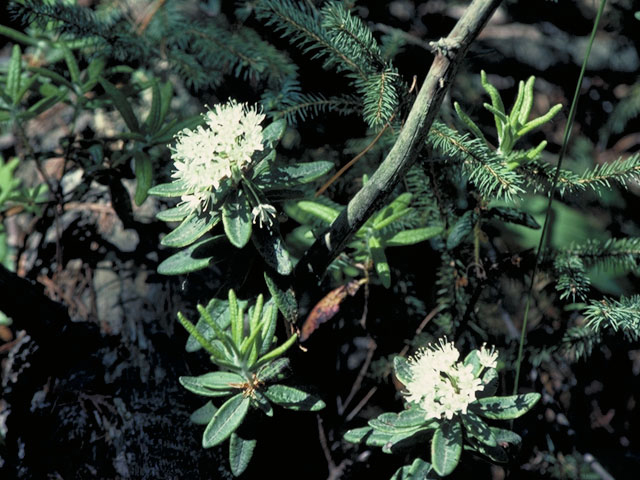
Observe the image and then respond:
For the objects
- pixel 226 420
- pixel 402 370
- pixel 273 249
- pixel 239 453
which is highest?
pixel 273 249

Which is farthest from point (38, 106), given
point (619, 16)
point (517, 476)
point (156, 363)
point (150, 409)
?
point (619, 16)

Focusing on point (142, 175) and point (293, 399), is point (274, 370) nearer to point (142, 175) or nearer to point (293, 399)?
point (293, 399)

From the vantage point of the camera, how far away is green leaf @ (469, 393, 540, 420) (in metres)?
1.18

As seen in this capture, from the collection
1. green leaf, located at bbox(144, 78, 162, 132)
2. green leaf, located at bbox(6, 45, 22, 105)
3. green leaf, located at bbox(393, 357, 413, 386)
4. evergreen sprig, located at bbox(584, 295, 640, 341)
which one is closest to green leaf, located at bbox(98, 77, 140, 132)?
green leaf, located at bbox(144, 78, 162, 132)

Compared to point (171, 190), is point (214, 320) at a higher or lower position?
lower

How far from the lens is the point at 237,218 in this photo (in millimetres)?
1190

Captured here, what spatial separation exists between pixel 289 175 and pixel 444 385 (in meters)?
0.58

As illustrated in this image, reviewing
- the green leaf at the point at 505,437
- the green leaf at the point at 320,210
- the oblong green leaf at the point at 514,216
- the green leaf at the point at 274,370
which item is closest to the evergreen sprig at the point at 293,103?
the green leaf at the point at 320,210

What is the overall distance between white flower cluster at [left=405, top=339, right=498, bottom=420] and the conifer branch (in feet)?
1.13

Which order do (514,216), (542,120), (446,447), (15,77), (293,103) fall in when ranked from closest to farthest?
(446,447) → (542,120) → (514,216) → (293,103) → (15,77)

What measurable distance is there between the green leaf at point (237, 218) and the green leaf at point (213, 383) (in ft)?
1.07

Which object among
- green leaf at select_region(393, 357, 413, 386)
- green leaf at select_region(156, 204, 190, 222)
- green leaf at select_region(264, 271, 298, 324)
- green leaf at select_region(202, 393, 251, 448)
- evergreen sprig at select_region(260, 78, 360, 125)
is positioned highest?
evergreen sprig at select_region(260, 78, 360, 125)

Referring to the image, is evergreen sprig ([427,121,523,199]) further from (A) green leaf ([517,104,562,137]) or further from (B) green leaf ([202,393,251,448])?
(B) green leaf ([202,393,251,448])

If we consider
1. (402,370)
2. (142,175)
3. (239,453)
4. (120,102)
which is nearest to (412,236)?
(402,370)
